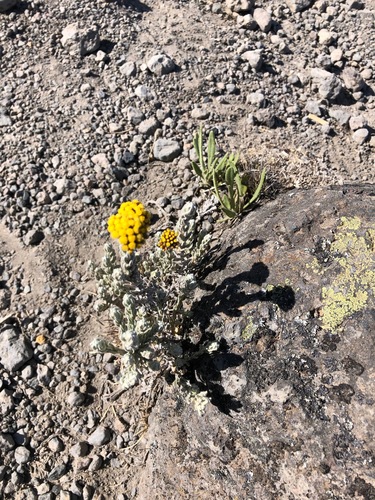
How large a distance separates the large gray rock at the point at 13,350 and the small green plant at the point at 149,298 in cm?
76

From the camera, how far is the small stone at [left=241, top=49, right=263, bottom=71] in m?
5.06

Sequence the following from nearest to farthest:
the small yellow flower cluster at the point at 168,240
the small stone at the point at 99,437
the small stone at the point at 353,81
→ the small yellow flower cluster at the point at 168,240
the small stone at the point at 99,437
the small stone at the point at 353,81

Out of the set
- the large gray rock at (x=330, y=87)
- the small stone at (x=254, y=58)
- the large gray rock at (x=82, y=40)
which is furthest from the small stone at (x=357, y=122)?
the large gray rock at (x=82, y=40)

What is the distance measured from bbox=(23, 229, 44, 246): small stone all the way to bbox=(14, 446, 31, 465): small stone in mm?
1735

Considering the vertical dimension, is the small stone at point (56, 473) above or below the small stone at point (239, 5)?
below

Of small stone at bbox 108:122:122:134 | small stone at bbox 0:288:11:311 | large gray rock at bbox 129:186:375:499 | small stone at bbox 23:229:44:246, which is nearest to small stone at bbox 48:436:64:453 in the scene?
large gray rock at bbox 129:186:375:499

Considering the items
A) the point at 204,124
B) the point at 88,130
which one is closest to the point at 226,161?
the point at 204,124

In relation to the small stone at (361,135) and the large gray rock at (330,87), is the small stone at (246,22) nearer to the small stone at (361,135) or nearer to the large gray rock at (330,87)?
the large gray rock at (330,87)

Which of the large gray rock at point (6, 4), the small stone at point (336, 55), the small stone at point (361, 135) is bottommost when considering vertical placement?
the small stone at point (361, 135)

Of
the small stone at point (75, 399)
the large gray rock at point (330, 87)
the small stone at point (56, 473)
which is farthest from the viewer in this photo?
the large gray rock at point (330, 87)

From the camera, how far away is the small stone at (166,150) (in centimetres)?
452

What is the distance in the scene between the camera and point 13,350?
11.9ft

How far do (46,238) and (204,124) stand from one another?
2.03m

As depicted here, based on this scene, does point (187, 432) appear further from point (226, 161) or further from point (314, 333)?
point (226, 161)
